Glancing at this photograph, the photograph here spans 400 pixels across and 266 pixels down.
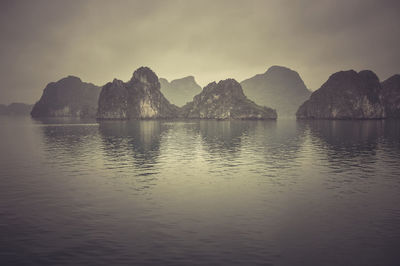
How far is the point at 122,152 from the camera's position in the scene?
5709cm

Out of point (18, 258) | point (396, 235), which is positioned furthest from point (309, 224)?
point (18, 258)

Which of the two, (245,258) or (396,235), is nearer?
(245,258)

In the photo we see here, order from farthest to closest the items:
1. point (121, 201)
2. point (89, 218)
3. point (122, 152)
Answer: point (122, 152) < point (121, 201) < point (89, 218)

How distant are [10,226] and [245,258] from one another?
1735 centimetres

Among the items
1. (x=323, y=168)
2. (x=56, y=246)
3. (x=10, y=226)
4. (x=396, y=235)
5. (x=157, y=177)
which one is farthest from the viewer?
(x=323, y=168)

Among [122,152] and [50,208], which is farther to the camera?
[122,152]

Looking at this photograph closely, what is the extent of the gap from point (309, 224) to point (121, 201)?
55.7 ft

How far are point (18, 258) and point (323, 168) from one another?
39.7 m

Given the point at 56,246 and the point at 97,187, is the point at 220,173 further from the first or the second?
the point at 56,246

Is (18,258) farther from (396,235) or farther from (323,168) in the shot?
(323,168)

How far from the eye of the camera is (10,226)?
20016 millimetres

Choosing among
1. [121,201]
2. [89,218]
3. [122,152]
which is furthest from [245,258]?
[122,152]

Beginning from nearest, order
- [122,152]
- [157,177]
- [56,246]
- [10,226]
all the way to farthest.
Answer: [56,246] → [10,226] → [157,177] → [122,152]

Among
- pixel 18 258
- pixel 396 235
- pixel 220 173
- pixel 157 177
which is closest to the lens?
pixel 18 258
